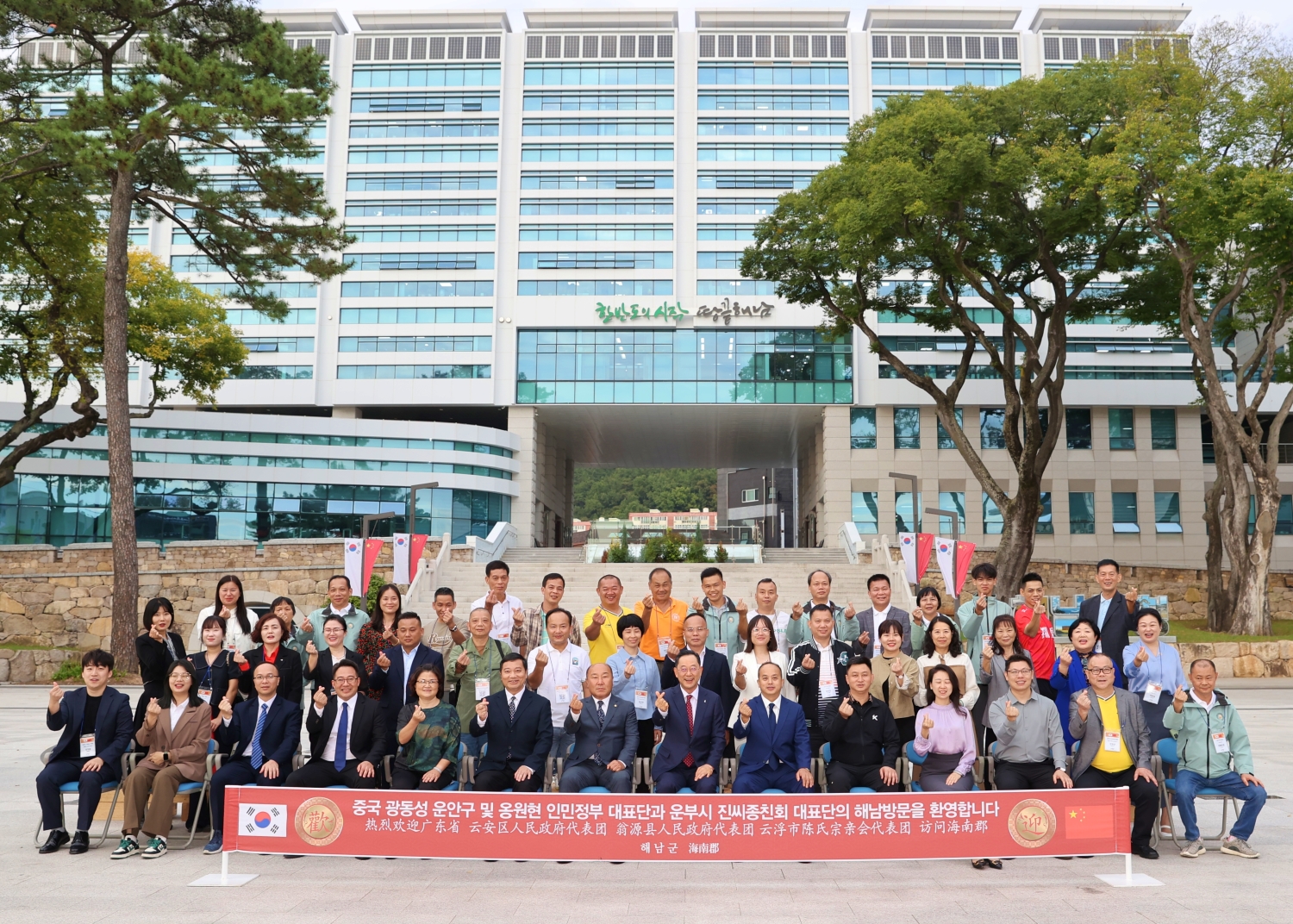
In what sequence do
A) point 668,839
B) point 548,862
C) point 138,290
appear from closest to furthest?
point 668,839 → point 548,862 → point 138,290

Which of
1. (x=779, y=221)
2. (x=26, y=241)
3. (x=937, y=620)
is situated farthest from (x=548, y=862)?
(x=779, y=221)

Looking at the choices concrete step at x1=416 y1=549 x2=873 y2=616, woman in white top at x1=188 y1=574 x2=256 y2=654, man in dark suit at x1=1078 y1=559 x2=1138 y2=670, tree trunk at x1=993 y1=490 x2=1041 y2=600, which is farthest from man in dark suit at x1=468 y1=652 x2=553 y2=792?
tree trunk at x1=993 y1=490 x2=1041 y2=600

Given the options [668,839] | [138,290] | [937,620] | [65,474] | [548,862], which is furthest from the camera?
[65,474]

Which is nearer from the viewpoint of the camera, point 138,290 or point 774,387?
point 138,290

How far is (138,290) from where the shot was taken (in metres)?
27.1

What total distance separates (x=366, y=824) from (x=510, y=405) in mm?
34595

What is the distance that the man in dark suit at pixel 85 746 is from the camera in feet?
22.2

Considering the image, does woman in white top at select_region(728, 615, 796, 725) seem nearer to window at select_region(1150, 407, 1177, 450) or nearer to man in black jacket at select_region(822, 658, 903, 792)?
man in black jacket at select_region(822, 658, 903, 792)

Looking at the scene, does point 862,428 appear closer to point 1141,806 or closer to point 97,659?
point 1141,806

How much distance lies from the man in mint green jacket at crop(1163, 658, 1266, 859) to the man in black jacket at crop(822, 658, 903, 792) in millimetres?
2032

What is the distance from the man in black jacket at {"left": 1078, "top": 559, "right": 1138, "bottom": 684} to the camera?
326 inches

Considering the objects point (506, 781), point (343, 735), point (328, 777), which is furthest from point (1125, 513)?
point (328, 777)

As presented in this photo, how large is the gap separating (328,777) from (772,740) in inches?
123

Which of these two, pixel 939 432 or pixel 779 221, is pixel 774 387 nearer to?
pixel 939 432
